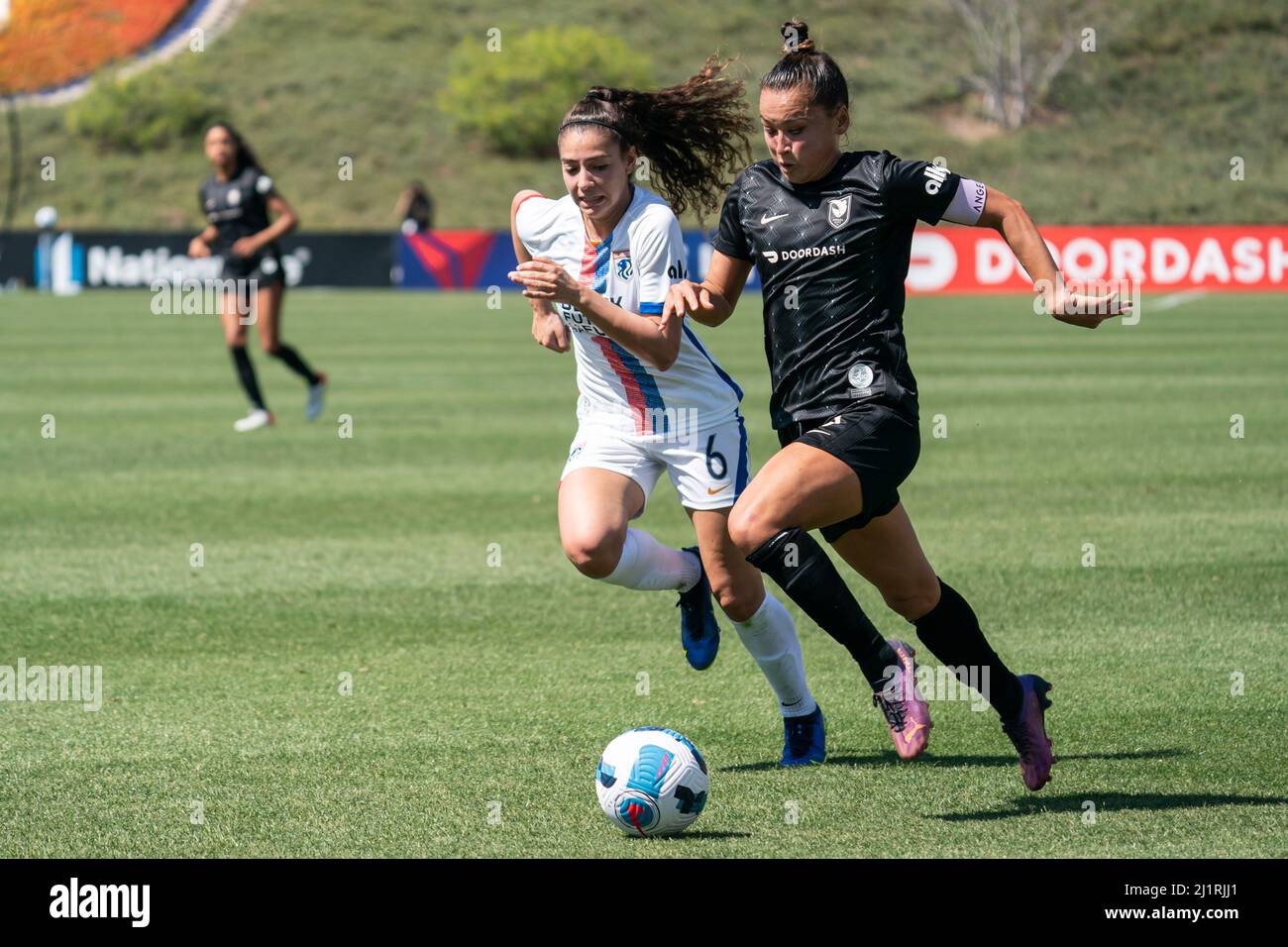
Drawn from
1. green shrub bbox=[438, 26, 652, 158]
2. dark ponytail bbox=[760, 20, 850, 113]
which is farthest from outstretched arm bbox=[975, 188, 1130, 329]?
green shrub bbox=[438, 26, 652, 158]

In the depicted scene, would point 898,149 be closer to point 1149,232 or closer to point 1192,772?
point 1149,232

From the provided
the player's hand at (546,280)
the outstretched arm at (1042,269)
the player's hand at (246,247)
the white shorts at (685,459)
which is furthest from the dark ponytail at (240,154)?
the outstretched arm at (1042,269)

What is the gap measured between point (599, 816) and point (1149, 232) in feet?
108

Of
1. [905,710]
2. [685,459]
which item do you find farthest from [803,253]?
[905,710]

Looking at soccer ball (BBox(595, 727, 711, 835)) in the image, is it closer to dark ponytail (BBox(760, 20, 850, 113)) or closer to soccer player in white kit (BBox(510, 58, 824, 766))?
soccer player in white kit (BBox(510, 58, 824, 766))

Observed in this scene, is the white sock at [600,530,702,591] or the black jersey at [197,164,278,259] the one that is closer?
the white sock at [600,530,702,591]

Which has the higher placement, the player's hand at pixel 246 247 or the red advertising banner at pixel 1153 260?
the red advertising banner at pixel 1153 260

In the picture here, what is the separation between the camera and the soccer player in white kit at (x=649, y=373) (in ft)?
19.6

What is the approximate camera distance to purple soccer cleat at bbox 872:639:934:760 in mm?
5430

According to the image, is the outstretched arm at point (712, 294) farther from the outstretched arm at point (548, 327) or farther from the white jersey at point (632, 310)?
the outstretched arm at point (548, 327)

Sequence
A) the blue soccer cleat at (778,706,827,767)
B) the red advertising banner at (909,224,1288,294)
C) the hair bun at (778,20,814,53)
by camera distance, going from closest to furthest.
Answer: the hair bun at (778,20,814,53) → the blue soccer cleat at (778,706,827,767) → the red advertising banner at (909,224,1288,294)

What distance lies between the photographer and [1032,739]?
543 cm

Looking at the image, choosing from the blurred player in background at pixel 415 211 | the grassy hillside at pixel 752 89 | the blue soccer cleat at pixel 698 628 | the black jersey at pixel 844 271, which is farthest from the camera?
the grassy hillside at pixel 752 89

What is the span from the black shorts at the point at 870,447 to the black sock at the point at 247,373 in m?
10.7
